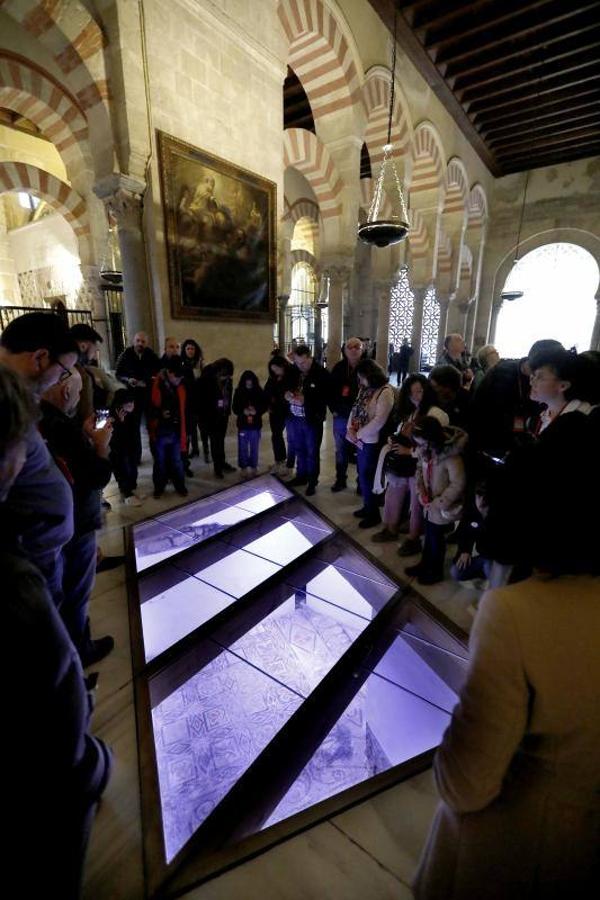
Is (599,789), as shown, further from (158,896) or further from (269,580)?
(269,580)

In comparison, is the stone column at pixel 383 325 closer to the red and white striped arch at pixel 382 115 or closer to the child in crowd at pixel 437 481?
the red and white striped arch at pixel 382 115

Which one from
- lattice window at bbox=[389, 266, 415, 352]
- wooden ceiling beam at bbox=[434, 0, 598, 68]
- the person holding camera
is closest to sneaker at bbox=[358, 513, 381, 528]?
the person holding camera

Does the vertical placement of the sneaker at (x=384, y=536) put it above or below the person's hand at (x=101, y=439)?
below

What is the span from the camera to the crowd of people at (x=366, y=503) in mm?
708

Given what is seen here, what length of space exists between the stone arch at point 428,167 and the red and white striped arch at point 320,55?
3.04 metres

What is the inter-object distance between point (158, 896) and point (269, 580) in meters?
1.73

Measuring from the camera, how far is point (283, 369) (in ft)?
14.6

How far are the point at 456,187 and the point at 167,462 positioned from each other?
11.9m

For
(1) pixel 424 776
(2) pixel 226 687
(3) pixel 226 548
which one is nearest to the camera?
(1) pixel 424 776

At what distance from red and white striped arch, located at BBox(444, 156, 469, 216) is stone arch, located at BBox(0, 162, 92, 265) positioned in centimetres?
922

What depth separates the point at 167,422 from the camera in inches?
162

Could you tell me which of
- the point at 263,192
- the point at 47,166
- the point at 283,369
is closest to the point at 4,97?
the point at 47,166

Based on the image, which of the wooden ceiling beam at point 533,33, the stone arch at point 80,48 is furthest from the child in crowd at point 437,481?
the wooden ceiling beam at point 533,33

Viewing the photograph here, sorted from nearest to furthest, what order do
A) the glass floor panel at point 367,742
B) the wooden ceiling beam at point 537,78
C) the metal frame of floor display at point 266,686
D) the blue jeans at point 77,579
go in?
the metal frame of floor display at point 266,686, the glass floor panel at point 367,742, the blue jeans at point 77,579, the wooden ceiling beam at point 537,78
